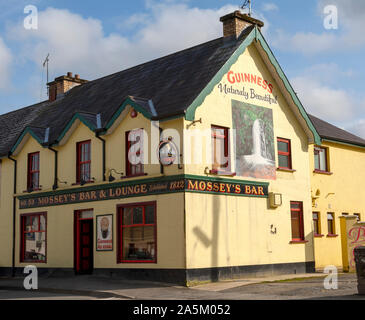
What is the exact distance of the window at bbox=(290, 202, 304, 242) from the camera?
23.2 m

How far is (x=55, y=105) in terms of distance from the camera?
1147 inches

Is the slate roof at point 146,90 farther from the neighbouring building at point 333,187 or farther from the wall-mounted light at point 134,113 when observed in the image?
the neighbouring building at point 333,187

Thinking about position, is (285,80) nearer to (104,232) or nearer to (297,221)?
(297,221)

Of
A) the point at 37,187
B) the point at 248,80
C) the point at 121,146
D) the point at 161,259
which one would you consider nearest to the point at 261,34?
the point at 248,80

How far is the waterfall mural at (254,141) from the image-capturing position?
2120 cm

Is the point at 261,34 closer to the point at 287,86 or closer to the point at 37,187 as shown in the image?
the point at 287,86

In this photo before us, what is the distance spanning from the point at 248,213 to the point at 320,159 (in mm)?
7951

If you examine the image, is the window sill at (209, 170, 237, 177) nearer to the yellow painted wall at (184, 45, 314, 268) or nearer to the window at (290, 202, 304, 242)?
the yellow painted wall at (184, 45, 314, 268)

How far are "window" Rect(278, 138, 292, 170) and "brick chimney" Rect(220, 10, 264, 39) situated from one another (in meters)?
4.74

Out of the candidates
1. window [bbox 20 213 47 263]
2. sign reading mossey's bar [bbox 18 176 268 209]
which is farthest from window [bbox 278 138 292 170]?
window [bbox 20 213 47 263]

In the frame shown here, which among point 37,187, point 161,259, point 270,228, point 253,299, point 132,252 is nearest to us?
point 253,299

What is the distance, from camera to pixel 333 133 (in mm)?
28969

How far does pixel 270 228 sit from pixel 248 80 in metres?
5.84

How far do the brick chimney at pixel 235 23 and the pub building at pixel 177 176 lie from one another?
60 mm
